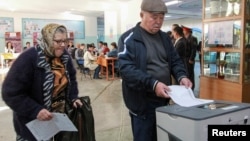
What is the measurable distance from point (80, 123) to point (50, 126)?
198mm

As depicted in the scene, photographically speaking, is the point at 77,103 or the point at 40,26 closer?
the point at 77,103

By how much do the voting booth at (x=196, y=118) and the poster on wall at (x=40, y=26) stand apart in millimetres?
12408

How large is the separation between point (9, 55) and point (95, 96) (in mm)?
6414

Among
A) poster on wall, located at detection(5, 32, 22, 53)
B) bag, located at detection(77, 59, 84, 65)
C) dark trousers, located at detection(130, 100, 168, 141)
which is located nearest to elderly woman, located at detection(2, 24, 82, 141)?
dark trousers, located at detection(130, 100, 168, 141)

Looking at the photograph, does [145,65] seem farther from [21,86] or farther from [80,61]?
[80,61]

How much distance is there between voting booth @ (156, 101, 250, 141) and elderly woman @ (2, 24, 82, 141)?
64cm

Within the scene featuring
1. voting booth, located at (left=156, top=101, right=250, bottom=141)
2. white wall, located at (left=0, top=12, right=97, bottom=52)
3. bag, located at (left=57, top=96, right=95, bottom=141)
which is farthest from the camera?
white wall, located at (left=0, top=12, right=97, bottom=52)

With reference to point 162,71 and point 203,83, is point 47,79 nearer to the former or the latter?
point 162,71

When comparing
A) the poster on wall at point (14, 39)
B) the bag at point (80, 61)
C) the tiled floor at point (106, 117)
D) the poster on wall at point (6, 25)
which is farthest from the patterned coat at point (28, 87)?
the poster on wall at point (6, 25)

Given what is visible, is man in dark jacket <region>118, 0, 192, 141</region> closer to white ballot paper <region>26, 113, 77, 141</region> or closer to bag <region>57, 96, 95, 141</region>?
bag <region>57, 96, 95, 141</region>

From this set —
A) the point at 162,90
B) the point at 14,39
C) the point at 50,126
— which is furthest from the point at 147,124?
the point at 14,39

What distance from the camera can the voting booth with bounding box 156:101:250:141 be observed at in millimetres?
1003

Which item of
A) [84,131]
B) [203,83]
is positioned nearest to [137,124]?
[84,131]

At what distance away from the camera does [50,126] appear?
150 cm
